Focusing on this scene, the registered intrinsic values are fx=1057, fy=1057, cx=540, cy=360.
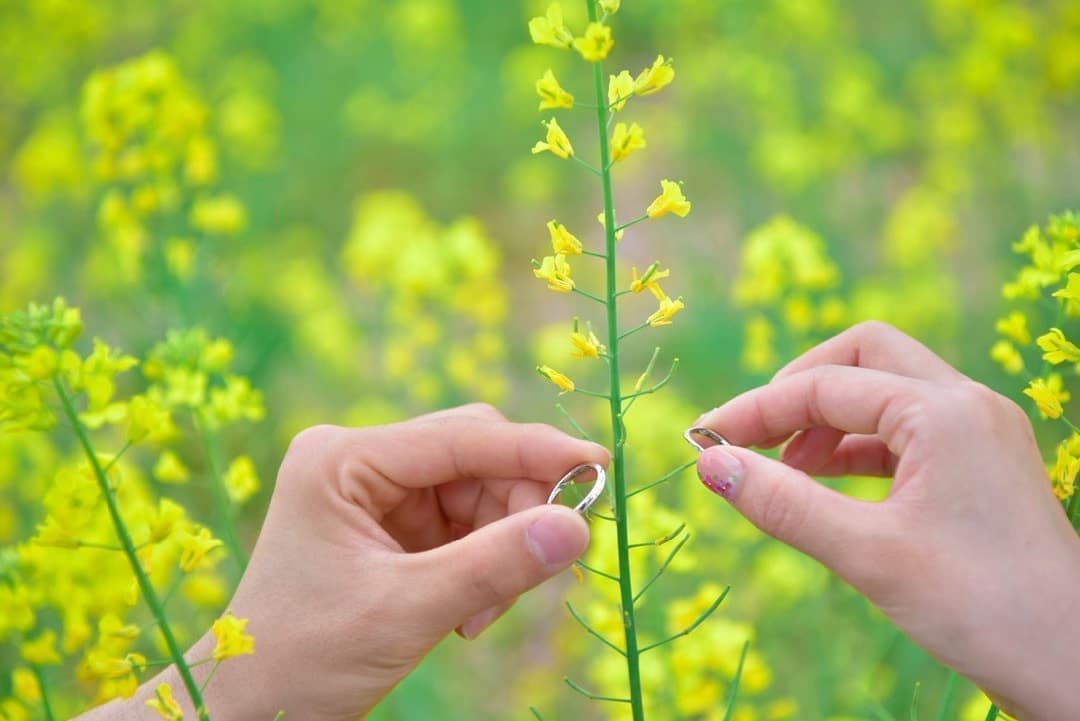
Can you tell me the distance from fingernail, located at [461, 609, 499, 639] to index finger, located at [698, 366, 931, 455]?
436 millimetres

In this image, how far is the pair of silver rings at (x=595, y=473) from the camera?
124 cm

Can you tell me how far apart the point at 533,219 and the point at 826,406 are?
505cm

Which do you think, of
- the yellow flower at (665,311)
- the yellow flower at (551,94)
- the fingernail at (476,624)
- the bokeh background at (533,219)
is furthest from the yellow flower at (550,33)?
the bokeh background at (533,219)

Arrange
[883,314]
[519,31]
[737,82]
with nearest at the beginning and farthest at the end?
[883,314] → [737,82] → [519,31]

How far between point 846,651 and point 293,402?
2.84 metres

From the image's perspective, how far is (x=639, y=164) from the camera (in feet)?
20.7

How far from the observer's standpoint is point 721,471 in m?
1.19

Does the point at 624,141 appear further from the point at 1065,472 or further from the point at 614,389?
the point at 1065,472

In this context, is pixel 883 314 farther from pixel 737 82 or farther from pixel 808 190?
pixel 737 82

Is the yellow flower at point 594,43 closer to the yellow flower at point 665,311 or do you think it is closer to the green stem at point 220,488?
the yellow flower at point 665,311

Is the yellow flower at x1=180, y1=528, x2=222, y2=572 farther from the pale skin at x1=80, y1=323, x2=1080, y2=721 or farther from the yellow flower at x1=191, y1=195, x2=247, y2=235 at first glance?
the yellow flower at x1=191, y1=195, x2=247, y2=235

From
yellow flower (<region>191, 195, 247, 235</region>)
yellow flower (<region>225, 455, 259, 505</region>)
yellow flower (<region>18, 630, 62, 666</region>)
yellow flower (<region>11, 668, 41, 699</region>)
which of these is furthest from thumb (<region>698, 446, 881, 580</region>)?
yellow flower (<region>191, 195, 247, 235</region>)

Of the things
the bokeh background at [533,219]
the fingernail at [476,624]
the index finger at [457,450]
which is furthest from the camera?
the bokeh background at [533,219]

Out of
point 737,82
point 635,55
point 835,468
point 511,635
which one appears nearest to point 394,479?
point 835,468
